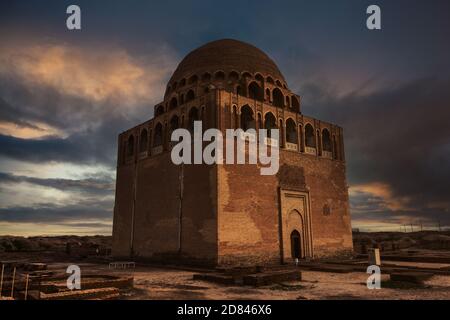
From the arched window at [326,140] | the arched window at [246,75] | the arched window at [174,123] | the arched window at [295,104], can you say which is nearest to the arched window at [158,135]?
the arched window at [174,123]

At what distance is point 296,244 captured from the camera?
21.6m

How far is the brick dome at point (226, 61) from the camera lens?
84.0ft

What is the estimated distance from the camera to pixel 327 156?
82.2ft

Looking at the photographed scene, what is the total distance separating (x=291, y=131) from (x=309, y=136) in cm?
186

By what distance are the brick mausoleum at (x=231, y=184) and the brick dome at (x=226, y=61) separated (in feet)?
0.31

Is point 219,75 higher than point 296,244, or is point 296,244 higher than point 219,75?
point 219,75

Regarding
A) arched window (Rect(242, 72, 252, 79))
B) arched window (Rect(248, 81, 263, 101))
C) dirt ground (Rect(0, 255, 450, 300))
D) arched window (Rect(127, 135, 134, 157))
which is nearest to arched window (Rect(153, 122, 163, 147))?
arched window (Rect(127, 135, 134, 157))

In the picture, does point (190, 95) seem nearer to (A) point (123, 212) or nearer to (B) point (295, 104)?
(B) point (295, 104)

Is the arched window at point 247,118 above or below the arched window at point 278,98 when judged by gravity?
below

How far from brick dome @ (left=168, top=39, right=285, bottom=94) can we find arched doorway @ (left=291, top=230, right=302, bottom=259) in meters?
11.8

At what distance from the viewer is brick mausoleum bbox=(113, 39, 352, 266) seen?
60.4 feet

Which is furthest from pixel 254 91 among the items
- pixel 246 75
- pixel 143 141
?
pixel 143 141

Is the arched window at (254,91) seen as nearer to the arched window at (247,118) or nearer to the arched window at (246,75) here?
the arched window at (246,75)
